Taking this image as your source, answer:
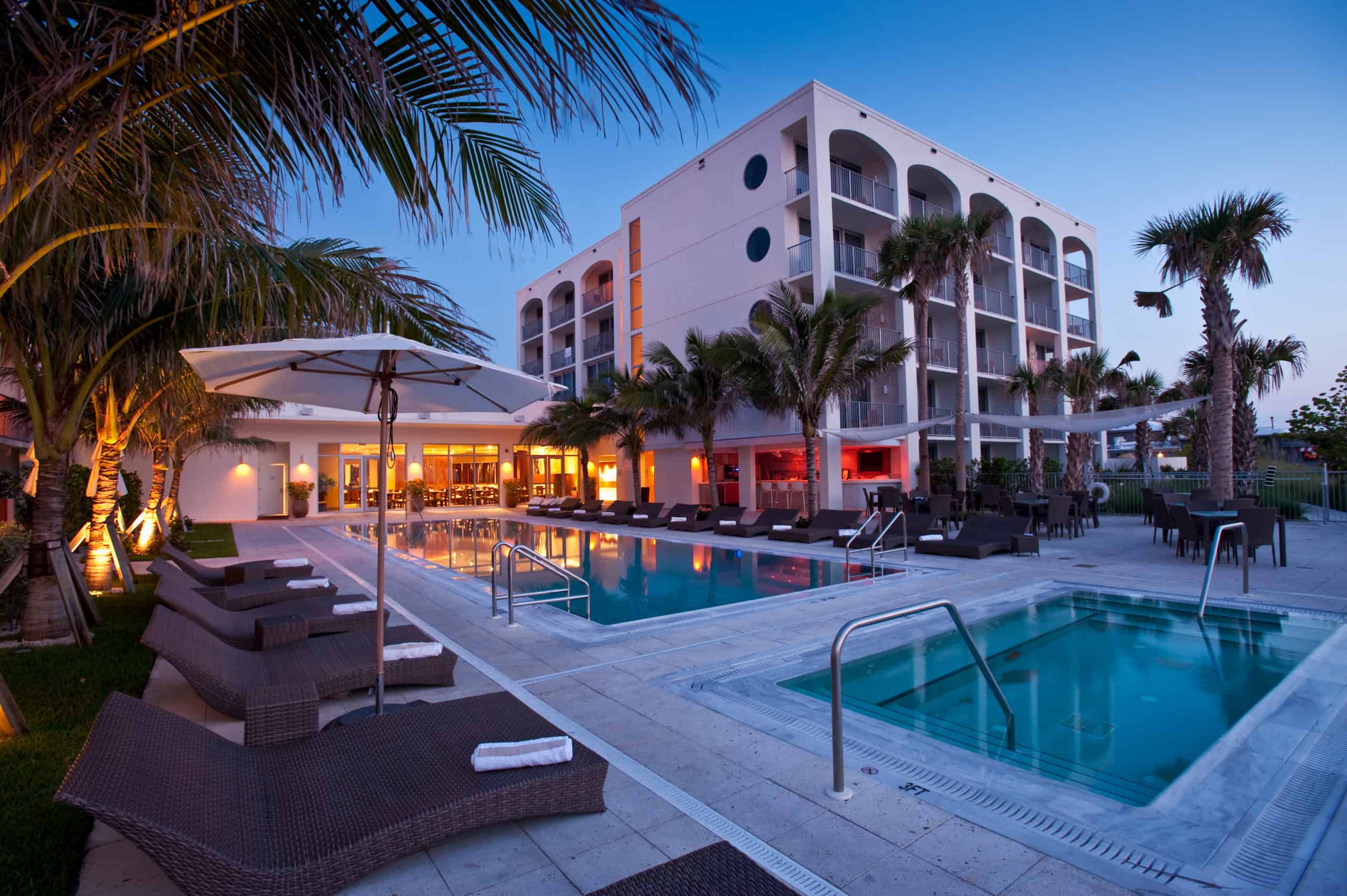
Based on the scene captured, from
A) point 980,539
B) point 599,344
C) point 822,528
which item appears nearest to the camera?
point 980,539

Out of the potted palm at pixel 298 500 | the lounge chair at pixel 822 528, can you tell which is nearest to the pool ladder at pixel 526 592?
the lounge chair at pixel 822 528

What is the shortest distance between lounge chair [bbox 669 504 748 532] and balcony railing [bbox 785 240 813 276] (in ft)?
24.1

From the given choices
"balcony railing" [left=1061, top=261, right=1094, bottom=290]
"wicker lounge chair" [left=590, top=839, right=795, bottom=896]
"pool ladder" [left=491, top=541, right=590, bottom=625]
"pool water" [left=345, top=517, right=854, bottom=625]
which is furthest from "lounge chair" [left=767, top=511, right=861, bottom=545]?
"balcony railing" [left=1061, top=261, right=1094, bottom=290]

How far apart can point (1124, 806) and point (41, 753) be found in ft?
17.8

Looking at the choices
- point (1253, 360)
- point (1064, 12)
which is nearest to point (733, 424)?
point (1064, 12)

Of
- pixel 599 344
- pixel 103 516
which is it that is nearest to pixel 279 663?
pixel 103 516

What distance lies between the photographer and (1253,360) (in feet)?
60.9

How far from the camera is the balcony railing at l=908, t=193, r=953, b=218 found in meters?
22.7

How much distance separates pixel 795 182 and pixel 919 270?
5.23 m

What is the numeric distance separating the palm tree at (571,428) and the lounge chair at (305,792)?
712 inches

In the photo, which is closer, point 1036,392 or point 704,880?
point 704,880

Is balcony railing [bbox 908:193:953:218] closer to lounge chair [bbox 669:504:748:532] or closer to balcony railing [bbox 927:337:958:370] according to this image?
balcony railing [bbox 927:337:958:370]

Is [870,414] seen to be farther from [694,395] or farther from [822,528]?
[822,528]

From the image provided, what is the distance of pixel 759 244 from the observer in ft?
67.6
